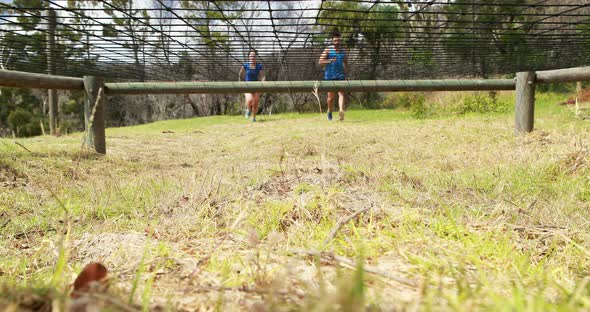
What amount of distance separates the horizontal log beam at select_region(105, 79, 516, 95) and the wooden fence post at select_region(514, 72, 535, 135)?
0.26 meters

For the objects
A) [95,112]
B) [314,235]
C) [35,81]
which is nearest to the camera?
[314,235]

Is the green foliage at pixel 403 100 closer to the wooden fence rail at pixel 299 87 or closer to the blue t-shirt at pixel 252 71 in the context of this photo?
the blue t-shirt at pixel 252 71

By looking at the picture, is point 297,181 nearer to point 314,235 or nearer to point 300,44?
point 314,235

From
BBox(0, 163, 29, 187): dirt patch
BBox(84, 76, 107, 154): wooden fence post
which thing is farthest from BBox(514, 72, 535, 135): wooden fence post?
BBox(0, 163, 29, 187): dirt patch

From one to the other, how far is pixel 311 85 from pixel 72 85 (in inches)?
87.6

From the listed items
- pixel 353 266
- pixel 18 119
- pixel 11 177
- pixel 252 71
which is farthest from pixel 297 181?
pixel 18 119

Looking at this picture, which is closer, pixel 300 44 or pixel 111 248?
pixel 111 248

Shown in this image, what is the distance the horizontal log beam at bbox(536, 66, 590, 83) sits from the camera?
362cm

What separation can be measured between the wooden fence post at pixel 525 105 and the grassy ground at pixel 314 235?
0.87 m

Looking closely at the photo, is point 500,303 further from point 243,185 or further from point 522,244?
point 243,185

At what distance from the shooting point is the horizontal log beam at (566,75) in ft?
11.9

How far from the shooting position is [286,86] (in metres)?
4.12

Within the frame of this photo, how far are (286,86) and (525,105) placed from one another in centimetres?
239

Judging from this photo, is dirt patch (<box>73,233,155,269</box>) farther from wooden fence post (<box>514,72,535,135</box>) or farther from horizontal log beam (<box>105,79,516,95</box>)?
wooden fence post (<box>514,72,535,135</box>)
